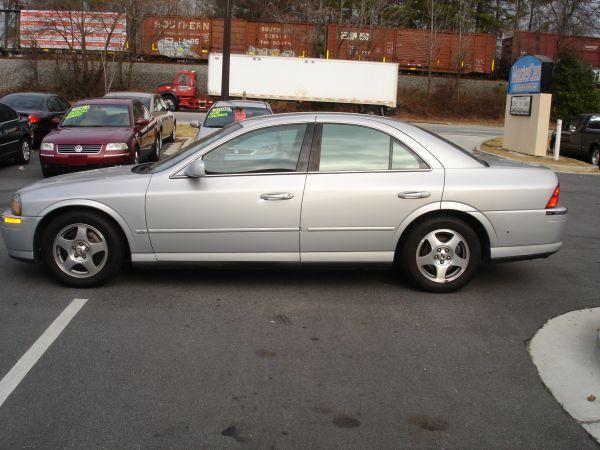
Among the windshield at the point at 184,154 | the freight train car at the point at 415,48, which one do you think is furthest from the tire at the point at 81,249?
the freight train car at the point at 415,48

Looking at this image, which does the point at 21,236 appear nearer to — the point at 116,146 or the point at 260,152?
the point at 260,152

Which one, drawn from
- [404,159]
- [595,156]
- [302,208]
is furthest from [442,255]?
[595,156]

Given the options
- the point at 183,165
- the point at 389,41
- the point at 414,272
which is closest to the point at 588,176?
the point at 414,272

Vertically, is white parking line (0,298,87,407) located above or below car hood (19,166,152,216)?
below

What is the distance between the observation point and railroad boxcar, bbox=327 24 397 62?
41.8 m

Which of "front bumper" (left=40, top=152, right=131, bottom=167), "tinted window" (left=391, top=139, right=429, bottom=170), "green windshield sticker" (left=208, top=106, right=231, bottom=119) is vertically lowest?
"front bumper" (left=40, top=152, right=131, bottom=167)

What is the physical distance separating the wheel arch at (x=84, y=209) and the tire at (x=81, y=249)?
0.04 meters

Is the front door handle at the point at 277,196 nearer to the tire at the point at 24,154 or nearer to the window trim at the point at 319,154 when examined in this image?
the window trim at the point at 319,154

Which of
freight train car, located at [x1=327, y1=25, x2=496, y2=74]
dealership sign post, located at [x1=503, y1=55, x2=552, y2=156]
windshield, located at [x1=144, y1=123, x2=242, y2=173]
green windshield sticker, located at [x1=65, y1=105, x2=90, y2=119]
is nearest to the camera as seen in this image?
windshield, located at [x1=144, y1=123, x2=242, y2=173]

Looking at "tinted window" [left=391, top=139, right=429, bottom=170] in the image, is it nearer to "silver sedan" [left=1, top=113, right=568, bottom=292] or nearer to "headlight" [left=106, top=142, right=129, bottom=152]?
"silver sedan" [left=1, top=113, right=568, bottom=292]

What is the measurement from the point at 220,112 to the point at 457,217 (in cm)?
965

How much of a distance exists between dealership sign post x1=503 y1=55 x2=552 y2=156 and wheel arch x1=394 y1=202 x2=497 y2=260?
14.5 meters

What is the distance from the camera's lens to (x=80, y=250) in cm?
612

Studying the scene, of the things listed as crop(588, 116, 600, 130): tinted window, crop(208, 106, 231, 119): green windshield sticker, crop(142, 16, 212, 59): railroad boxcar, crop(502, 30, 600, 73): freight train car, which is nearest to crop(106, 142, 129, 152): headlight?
crop(208, 106, 231, 119): green windshield sticker
